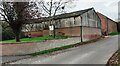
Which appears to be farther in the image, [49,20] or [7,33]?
[7,33]

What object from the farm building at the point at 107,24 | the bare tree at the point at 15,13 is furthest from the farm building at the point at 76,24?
the farm building at the point at 107,24

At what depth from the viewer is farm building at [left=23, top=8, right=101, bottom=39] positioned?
131 feet

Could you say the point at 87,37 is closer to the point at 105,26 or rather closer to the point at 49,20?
the point at 49,20

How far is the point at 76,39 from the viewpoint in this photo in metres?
34.3

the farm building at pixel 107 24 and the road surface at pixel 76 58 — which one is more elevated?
the farm building at pixel 107 24

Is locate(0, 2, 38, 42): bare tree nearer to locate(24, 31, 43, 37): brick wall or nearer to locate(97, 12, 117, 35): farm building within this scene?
locate(24, 31, 43, 37): brick wall

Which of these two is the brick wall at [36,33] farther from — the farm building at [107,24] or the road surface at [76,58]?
the road surface at [76,58]

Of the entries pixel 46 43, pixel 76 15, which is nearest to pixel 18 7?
pixel 46 43

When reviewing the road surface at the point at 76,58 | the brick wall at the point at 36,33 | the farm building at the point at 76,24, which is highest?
the farm building at the point at 76,24

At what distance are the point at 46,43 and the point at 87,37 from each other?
1558cm

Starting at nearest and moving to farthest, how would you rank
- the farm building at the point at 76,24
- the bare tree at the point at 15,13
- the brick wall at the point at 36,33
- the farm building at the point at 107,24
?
the bare tree at the point at 15,13 → the farm building at the point at 76,24 → the brick wall at the point at 36,33 → the farm building at the point at 107,24

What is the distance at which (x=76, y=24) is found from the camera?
40.1 metres

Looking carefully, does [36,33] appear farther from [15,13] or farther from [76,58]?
[76,58]

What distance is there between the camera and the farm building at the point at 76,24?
131 feet
